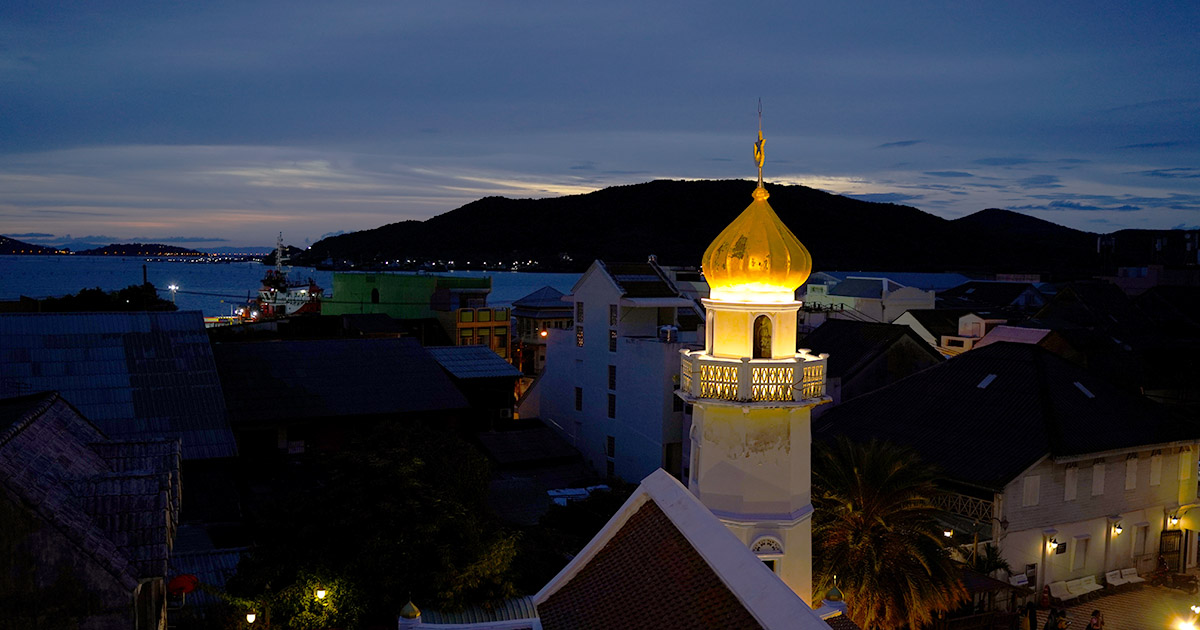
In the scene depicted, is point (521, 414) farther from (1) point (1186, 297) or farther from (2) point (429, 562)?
(1) point (1186, 297)

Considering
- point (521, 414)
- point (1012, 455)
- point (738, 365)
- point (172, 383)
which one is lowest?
point (521, 414)

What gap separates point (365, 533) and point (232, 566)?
4883 mm

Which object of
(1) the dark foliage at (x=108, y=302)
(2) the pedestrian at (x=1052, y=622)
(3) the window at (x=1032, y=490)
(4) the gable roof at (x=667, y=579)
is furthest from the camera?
(1) the dark foliage at (x=108, y=302)

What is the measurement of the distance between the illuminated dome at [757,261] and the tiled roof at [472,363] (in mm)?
27864

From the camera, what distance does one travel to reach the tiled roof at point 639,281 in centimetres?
3956

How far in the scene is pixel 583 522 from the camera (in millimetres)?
26359

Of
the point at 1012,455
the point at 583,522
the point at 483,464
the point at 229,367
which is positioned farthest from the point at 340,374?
the point at 1012,455

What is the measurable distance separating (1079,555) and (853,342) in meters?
21.2

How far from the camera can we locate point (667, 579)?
1164 centimetres

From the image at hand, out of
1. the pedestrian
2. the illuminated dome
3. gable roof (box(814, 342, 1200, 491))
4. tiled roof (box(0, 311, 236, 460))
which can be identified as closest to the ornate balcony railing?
gable roof (box(814, 342, 1200, 491))

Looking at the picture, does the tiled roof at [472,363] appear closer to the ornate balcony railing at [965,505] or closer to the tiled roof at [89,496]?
the ornate balcony railing at [965,505]

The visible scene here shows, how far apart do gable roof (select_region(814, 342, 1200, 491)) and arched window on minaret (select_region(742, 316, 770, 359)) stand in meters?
15.4

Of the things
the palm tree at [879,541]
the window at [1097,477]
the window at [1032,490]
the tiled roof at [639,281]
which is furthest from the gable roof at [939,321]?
the palm tree at [879,541]

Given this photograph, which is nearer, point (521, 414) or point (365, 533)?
point (365, 533)
